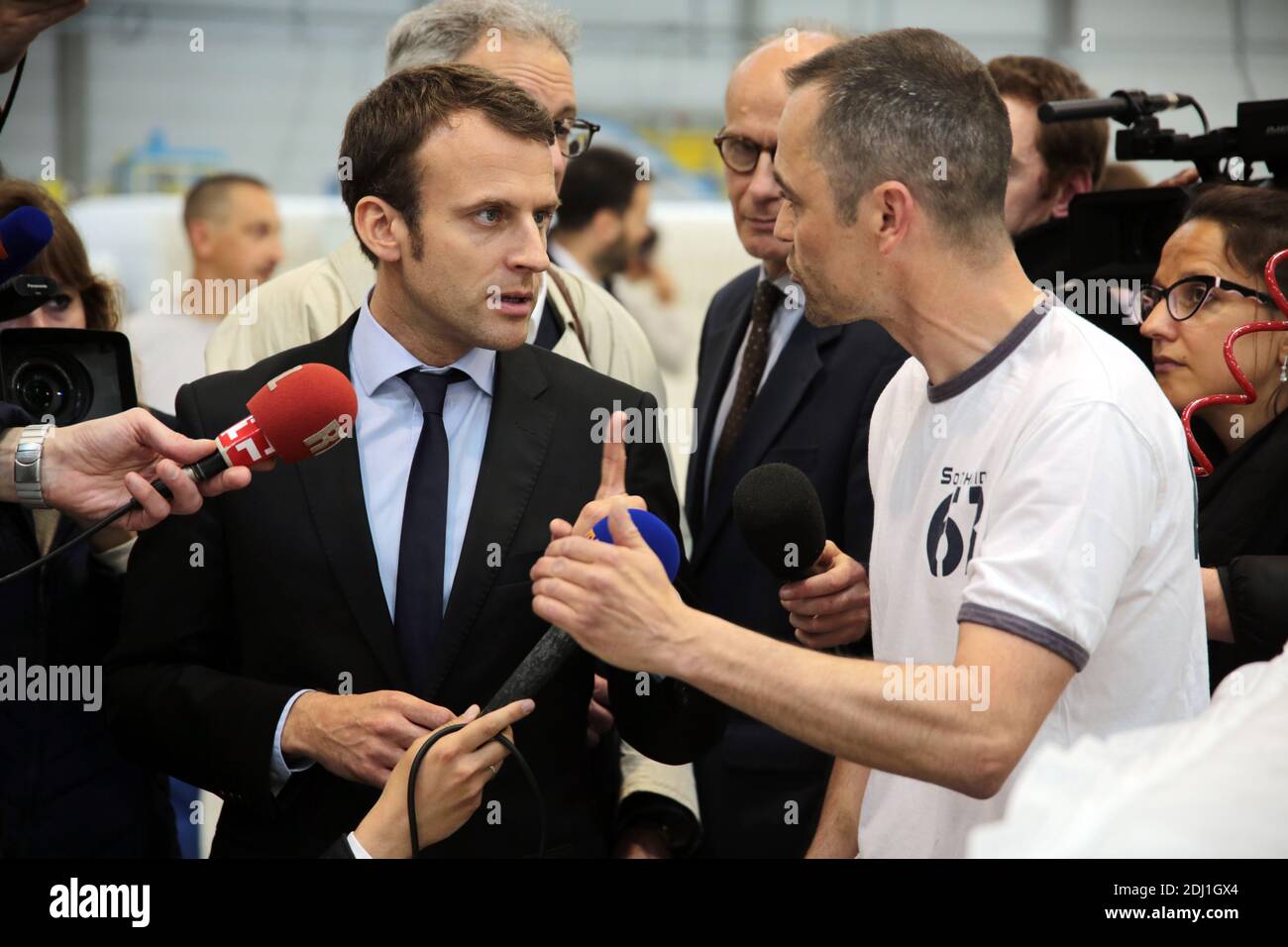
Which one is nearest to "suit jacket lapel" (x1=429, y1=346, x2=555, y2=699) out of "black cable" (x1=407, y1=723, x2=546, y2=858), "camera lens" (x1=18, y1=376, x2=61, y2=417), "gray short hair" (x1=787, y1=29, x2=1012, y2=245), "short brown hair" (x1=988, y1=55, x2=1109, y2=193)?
"black cable" (x1=407, y1=723, x2=546, y2=858)

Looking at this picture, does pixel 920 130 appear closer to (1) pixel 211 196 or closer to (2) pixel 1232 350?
(2) pixel 1232 350

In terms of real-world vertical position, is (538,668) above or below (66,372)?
below

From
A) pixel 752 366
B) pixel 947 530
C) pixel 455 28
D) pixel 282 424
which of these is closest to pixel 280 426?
pixel 282 424

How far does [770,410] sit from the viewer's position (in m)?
2.67

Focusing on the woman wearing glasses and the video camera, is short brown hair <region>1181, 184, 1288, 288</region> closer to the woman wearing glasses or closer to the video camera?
the woman wearing glasses

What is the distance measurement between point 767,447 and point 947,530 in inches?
36.4

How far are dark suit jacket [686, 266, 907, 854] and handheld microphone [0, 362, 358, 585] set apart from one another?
996 mm

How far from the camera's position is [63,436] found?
199 cm

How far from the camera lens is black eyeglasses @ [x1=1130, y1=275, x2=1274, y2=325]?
7.88 ft

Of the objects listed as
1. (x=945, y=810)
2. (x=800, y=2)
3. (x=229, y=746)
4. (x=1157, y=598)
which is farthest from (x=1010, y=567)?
(x=800, y=2)

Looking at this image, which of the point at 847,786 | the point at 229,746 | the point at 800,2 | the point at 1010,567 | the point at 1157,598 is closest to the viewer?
the point at 1010,567

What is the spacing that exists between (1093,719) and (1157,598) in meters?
0.16
